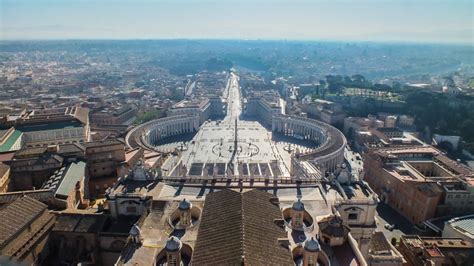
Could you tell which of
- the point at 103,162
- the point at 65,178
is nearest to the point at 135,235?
the point at 65,178

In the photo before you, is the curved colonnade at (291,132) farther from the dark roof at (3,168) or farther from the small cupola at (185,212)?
the small cupola at (185,212)

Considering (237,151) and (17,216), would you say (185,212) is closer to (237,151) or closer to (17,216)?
(17,216)

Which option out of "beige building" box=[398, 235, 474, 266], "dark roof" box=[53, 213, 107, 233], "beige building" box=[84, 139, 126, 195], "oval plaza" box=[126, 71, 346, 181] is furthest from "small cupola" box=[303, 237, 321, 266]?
"beige building" box=[84, 139, 126, 195]

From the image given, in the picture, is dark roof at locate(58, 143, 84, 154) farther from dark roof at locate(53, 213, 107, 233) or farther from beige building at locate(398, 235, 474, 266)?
beige building at locate(398, 235, 474, 266)

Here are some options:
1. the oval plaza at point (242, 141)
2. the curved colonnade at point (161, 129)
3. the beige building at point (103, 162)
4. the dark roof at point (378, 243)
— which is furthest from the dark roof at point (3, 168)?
the dark roof at point (378, 243)

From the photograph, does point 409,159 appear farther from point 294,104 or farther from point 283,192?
point 294,104

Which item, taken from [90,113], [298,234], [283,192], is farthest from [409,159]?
[90,113]
